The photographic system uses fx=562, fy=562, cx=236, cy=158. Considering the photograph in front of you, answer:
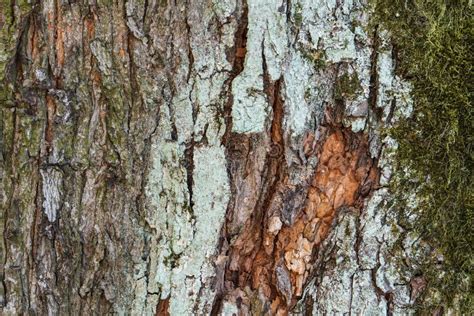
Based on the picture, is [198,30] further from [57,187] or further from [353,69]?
[57,187]

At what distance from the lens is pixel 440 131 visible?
126 cm

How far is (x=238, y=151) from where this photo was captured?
1277mm

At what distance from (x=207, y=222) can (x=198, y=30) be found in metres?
0.44

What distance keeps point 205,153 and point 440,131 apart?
1.74 ft

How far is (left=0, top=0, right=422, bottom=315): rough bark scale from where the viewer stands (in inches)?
49.1

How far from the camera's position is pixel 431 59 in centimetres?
125

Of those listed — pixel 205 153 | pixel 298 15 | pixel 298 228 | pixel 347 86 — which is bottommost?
pixel 298 228

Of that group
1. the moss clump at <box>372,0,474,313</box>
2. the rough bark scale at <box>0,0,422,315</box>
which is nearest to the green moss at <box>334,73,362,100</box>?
the rough bark scale at <box>0,0,422,315</box>

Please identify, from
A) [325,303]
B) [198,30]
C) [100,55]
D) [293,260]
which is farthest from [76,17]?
[325,303]

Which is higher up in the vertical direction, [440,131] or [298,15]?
[298,15]

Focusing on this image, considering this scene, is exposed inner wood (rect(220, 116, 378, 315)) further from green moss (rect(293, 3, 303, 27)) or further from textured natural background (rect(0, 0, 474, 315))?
green moss (rect(293, 3, 303, 27))

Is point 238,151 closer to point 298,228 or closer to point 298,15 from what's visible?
point 298,228

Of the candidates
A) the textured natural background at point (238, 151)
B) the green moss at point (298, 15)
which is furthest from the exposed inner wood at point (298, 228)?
the green moss at point (298, 15)

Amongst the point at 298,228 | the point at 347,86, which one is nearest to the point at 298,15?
the point at 347,86
